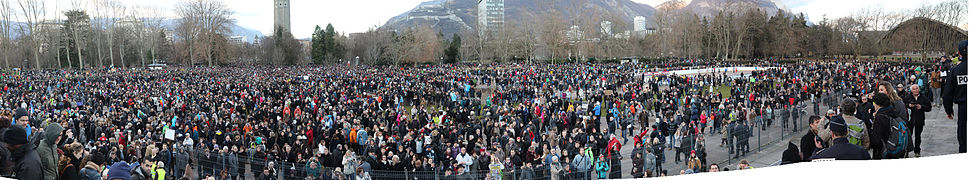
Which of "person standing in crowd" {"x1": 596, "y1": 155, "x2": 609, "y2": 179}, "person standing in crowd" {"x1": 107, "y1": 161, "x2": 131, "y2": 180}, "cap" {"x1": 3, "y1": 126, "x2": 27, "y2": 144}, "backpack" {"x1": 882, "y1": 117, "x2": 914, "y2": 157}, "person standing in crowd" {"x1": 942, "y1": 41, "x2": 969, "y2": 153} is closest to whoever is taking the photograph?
"cap" {"x1": 3, "y1": 126, "x2": 27, "y2": 144}

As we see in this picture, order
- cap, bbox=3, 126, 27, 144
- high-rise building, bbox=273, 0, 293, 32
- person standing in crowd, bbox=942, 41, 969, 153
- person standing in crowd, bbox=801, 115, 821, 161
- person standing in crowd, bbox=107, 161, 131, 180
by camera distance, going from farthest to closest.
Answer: high-rise building, bbox=273, 0, 293, 32, person standing in crowd, bbox=942, 41, 969, 153, person standing in crowd, bbox=801, 115, 821, 161, person standing in crowd, bbox=107, 161, 131, 180, cap, bbox=3, 126, 27, 144

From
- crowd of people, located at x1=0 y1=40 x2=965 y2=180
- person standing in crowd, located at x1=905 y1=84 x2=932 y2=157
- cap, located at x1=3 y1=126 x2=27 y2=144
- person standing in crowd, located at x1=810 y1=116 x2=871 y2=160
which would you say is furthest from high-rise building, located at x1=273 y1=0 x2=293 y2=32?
person standing in crowd, located at x1=810 y1=116 x2=871 y2=160

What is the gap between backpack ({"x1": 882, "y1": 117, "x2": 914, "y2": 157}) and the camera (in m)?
4.30

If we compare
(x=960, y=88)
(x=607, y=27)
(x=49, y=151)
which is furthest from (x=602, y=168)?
(x=607, y=27)

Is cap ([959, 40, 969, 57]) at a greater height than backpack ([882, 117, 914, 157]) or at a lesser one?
greater

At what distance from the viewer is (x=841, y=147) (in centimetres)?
364

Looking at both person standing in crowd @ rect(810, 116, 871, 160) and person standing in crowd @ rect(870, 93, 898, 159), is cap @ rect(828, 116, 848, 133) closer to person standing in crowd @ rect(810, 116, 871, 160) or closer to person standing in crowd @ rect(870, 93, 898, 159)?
person standing in crowd @ rect(810, 116, 871, 160)

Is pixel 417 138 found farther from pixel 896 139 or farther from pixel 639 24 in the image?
pixel 639 24

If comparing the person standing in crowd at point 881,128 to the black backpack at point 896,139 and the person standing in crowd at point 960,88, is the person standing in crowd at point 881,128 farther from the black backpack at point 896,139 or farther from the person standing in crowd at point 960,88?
the person standing in crowd at point 960,88

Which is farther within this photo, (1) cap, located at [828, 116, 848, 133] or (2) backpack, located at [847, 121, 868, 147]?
(2) backpack, located at [847, 121, 868, 147]

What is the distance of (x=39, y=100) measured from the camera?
18.2 meters

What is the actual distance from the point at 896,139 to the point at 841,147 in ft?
3.67

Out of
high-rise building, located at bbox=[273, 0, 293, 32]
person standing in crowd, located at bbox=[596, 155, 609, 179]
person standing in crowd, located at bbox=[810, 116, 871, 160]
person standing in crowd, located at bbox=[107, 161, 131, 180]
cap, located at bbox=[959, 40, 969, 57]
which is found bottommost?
person standing in crowd, located at bbox=[596, 155, 609, 179]

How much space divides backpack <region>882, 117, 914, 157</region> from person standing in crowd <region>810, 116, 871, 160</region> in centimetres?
80
